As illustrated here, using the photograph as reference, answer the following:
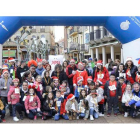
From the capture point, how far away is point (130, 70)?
21.1 feet

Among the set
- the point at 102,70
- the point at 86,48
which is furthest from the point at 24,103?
the point at 86,48

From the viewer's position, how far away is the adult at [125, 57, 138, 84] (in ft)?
20.9

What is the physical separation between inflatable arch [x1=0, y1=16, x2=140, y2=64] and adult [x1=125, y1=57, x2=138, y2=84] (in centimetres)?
67

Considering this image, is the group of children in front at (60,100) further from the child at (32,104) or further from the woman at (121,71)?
the woman at (121,71)

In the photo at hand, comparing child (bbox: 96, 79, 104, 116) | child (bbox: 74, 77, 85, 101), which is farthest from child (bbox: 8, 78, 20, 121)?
child (bbox: 96, 79, 104, 116)

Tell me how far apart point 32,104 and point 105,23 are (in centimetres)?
431

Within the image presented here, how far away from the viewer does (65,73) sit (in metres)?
6.70

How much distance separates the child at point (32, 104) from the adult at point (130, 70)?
285 centimetres

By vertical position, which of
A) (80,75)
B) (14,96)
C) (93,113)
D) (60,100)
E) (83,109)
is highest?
(80,75)

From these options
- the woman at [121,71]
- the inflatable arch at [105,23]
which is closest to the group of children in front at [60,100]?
the woman at [121,71]

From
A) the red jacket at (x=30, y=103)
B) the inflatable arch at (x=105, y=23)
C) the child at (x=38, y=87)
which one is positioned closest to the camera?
the red jacket at (x=30, y=103)

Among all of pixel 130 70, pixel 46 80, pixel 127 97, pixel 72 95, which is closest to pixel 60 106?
pixel 72 95

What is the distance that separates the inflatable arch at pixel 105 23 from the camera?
6918 millimetres

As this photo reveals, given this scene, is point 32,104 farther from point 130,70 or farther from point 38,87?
point 130,70
